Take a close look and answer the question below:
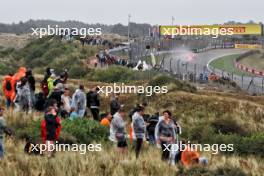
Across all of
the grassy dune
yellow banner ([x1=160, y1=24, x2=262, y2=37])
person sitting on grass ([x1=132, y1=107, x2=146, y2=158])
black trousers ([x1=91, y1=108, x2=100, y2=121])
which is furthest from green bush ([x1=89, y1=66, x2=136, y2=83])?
yellow banner ([x1=160, y1=24, x2=262, y2=37])

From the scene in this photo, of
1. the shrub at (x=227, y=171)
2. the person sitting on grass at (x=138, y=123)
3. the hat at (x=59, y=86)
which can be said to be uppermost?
the hat at (x=59, y=86)

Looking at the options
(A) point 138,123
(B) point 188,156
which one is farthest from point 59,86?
(B) point 188,156

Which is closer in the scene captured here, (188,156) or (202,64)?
(188,156)

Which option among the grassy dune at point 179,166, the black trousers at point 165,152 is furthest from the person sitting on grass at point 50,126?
the black trousers at point 165,152

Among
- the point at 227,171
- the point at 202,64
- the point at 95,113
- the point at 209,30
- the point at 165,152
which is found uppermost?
the point at 209,30

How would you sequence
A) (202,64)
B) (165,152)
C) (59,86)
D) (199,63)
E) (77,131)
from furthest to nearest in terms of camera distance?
1. (199,63)
2. (202,64)
3. (59,86)
4. (77,131)
5. (165,152)

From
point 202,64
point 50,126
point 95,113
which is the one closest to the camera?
point 50,126

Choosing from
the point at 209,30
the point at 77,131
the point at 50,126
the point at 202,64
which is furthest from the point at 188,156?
the point at 209,30

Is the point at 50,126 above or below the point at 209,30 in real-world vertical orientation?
below

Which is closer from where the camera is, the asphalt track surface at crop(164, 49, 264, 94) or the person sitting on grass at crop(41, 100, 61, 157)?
the person sitting on grass at crop(41, 100, 61, 157)

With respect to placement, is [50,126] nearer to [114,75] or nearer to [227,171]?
[227,171]

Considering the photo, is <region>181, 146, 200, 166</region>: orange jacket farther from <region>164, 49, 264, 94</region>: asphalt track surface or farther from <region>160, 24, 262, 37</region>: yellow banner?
<region>160, 24, 262, 37</region>: yellow banner

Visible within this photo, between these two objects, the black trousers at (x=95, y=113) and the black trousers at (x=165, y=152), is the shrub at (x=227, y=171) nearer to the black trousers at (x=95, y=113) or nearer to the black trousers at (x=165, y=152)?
the black trousers at (x=165, y=152)

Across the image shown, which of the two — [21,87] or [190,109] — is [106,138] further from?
[190,109]
